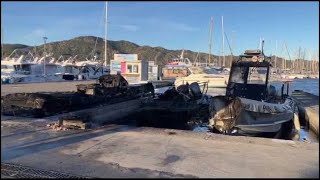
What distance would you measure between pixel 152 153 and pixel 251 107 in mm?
6451

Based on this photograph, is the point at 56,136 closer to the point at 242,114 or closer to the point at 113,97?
the point at 242,114

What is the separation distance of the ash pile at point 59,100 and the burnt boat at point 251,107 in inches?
204

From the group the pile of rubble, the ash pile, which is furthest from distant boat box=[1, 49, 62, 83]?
the pile of rubble

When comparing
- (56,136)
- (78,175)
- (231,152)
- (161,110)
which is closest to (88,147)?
(56,136)

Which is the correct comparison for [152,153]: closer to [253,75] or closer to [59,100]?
[59,100]

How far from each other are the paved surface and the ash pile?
10.9 feet

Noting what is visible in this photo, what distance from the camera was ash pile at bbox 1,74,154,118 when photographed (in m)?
15.3

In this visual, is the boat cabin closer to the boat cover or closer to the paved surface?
the boat cover

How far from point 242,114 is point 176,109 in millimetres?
6481

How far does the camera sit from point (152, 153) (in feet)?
29.3

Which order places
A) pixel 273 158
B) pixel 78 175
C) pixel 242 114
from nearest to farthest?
pixel 78 175, pixel 273 158, pixel 242 114

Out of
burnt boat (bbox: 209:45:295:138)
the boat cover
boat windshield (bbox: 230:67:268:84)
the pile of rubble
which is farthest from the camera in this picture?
boat windshield (bbox: 230:67:268:84)

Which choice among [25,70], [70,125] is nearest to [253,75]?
[70,125]

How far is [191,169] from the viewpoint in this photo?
7.64m
